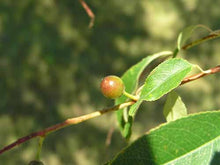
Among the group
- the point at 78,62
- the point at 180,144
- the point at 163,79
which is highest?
the point at 78,62

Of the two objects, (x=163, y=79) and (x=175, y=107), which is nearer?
(x=163, y=79)

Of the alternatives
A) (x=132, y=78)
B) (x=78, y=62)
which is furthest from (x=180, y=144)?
(x=78, y=62)

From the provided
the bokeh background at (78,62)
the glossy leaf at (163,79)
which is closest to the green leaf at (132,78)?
the glossy leaf at (163,79)

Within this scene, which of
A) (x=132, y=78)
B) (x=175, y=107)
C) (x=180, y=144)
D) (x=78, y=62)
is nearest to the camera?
(x=180, y=144)

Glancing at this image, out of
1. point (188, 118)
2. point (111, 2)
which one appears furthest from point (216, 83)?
point (188, 118)

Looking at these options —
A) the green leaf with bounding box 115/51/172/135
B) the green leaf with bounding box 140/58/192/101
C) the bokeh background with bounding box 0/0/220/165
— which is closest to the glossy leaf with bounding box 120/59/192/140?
the green leaf with bounding box 140/58/192/101

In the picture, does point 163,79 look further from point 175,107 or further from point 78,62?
point 78,62

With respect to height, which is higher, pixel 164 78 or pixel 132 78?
pixel 132 78
